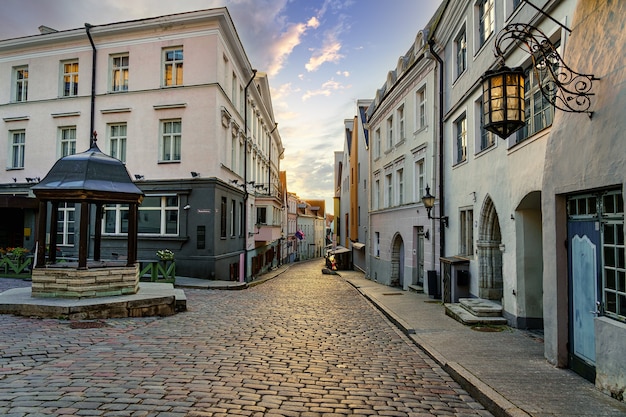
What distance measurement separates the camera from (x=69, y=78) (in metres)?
21.4

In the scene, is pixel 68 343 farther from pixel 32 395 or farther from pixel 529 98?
pixel 529 98

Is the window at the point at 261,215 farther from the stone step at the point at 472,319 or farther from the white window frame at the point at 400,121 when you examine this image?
the stone step at the point at 472,319

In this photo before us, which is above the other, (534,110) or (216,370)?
(534,110)

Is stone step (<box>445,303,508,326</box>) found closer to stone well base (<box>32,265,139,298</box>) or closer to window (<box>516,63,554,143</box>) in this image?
window (<box>516,63,554,143</box>)

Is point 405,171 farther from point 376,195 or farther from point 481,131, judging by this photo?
point 481,131

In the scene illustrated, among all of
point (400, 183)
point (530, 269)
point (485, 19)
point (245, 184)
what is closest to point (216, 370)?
point (530, 269)

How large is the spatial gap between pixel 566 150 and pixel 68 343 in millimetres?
8347

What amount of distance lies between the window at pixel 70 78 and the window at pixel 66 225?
566 centimetres

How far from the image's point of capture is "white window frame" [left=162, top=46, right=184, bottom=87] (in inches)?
787

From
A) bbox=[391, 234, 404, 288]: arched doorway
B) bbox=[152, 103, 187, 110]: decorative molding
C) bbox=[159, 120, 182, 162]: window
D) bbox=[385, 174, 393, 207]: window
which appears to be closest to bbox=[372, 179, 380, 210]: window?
bbox=[385, 174, 393, 207]: window

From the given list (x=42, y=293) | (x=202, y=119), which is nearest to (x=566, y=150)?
(x=42, y=293)

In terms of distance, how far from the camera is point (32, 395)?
15.6ft

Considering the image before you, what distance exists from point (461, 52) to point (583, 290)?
10315mm

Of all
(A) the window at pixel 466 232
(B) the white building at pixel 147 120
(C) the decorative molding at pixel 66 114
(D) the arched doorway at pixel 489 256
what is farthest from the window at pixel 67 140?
(D) the arched doorway at pixel 489 256
